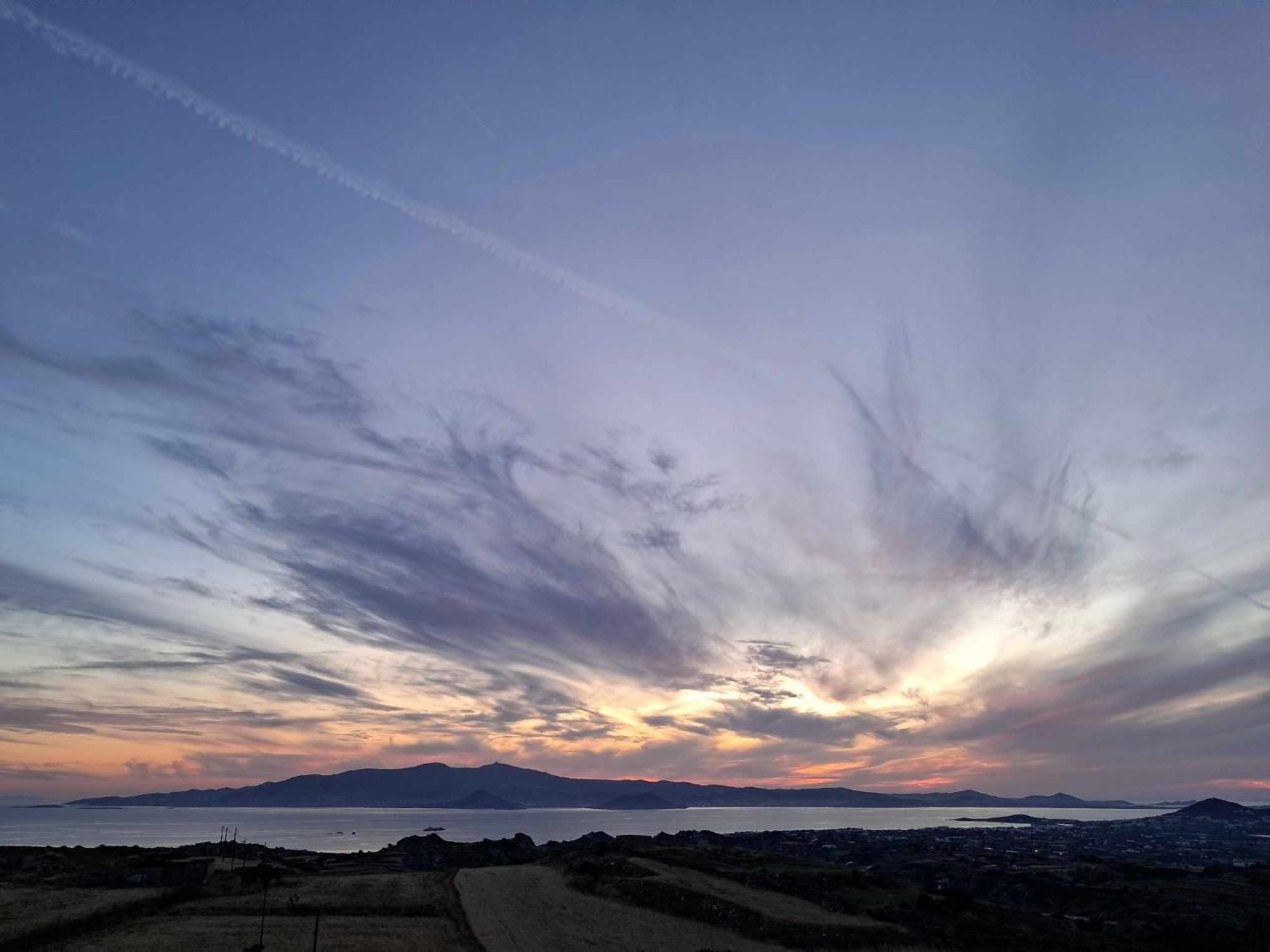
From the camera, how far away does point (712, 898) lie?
55.2 meters

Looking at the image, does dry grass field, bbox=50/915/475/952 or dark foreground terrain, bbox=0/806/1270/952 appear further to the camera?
dark foreground terrain, bbox=0/806/1270/952

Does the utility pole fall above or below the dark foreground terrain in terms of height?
above

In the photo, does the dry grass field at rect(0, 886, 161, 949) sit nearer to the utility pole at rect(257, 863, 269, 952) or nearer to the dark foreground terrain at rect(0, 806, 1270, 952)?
the dark foreground terrain at rect(0, 806, 1270, 952)

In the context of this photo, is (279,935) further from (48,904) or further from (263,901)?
(48,904)

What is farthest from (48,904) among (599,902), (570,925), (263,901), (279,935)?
(599,902)

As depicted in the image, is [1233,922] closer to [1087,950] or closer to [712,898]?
[1087,950]

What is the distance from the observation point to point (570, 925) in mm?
50094

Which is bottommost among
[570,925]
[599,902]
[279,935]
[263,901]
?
[570,925]

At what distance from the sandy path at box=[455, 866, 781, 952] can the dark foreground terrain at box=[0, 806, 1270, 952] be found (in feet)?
0.64

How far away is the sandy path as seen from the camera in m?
44.9

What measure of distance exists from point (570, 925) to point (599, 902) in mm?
8066

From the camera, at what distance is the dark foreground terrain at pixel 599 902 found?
149 feet

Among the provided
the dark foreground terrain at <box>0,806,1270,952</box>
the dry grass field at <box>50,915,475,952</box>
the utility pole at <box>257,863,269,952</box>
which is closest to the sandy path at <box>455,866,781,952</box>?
the dark foreground terrain at <box>0,806,1270,952</box>

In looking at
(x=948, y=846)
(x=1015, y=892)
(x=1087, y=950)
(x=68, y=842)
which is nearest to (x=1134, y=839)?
(x=948, y=846)
